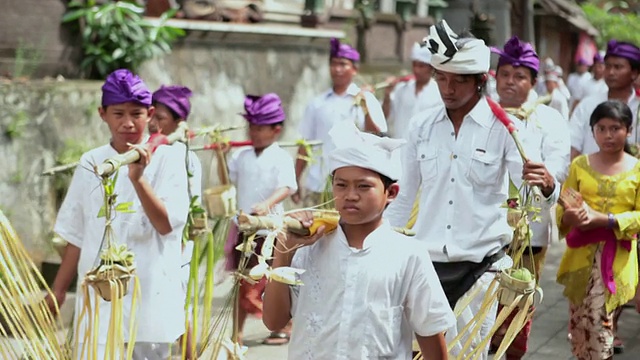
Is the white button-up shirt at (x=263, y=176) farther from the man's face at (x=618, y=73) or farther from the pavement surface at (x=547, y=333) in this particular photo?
the man's face at (x=618, y=73)

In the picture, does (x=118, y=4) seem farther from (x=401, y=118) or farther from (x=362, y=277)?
(x=362, y=277)

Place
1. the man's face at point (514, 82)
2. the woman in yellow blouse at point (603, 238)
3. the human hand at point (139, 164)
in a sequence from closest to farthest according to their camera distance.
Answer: the human hand at point (139, 164) → the woman in yellow blouse at point (603, 238) → the man's face at point (514, 82)

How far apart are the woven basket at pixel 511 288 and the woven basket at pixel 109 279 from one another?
4.71 feet

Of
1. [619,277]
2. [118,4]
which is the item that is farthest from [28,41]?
[619,277]

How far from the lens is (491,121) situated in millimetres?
5297

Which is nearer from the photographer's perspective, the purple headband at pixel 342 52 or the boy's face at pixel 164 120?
the boy's face at pixel 164 120

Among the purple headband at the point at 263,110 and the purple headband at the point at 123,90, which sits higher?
the purple headband at the point at 123,90

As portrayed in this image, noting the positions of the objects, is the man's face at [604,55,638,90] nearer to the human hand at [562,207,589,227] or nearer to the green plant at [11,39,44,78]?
the human hand at [562,207,589,227]

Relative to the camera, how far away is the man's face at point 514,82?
6.92 metres

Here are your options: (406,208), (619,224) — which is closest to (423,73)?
(619,224)

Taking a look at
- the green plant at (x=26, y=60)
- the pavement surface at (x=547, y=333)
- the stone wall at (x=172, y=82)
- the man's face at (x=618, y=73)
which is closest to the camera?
the pavement surface at (x=547, y=333)

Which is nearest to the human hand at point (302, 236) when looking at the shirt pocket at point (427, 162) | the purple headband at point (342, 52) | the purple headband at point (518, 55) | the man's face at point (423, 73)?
the shirt pocket at point (427, 162)

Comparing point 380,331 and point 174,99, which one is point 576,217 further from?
point 380,331

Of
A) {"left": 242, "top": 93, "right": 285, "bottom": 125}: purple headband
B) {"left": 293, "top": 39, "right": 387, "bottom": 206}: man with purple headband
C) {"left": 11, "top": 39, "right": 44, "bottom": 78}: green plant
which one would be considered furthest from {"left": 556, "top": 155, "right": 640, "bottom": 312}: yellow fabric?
{"left": 11, "top": 39, "right": 44, "bottom": 78}: green plant
